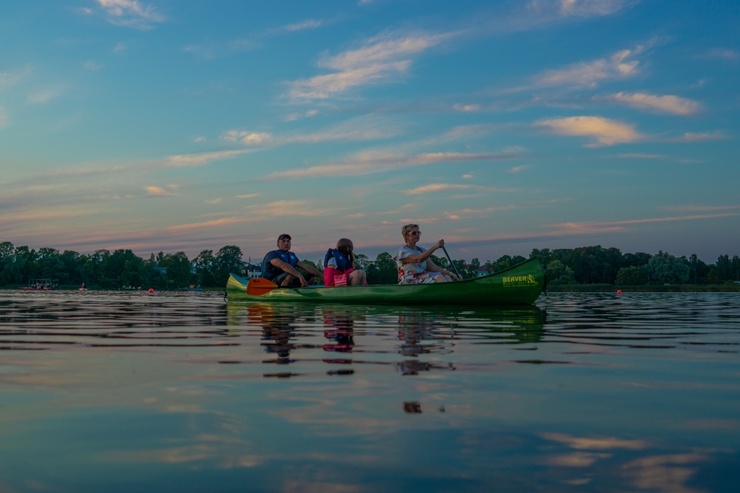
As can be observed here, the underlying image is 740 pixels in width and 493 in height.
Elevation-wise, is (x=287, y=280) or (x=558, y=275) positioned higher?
(x=287, y=280)

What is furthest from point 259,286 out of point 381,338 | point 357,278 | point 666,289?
point 666,289

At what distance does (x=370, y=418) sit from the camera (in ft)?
10.4

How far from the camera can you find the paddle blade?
1821 centimetres

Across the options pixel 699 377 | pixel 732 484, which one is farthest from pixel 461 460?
pixel 699 377

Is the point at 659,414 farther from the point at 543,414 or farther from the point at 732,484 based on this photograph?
the point at 732,484

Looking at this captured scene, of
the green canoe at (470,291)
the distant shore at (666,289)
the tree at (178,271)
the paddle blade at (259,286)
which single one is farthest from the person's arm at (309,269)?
the tree at (178,271)

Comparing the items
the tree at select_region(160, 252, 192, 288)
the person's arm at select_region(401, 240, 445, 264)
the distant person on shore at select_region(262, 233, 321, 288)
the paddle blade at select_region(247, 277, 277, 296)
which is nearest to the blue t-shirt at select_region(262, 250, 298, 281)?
the distant person on shore at select_region(262, 233, 321, 288)

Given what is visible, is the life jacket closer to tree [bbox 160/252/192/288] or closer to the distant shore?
the distant shore

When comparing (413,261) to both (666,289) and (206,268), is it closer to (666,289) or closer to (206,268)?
(666,289)

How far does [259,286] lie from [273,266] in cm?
61

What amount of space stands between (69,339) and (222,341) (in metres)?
1.63

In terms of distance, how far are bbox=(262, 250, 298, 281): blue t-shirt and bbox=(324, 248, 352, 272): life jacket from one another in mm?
1607

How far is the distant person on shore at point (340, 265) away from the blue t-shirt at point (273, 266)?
152cm

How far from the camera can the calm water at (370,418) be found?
233 centimetres
